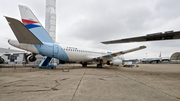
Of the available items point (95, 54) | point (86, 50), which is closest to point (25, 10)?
point (86, 50)

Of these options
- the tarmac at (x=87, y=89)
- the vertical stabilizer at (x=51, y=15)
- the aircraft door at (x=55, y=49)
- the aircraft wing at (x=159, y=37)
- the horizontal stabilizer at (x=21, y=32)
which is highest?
the vertical stabilizer at (x=51, y=15)

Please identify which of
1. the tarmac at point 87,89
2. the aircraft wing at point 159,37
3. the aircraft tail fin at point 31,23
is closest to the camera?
the tarmac at point 87,89

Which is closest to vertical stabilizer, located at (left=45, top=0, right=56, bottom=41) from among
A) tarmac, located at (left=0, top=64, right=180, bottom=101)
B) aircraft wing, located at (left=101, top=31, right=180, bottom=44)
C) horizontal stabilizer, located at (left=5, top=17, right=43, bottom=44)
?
horizontal stabilizer, located at (left=5, top=17, right=43, bottom=44)

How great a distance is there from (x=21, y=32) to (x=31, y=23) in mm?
3145

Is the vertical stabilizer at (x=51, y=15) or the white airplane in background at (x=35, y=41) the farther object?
the vertical stabilizer at (x=51, y=15)

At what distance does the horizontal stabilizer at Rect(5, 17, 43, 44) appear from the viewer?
730 cm

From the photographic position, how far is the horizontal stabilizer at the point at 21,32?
24.0 feet

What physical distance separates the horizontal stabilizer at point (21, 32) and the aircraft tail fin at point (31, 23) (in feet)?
5.60

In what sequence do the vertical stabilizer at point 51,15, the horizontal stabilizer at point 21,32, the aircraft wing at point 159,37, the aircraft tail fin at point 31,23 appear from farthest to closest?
the vertical stabilizer at point 51,15 → the aircraft tail fin at point 31,23 → the aircraft wing at point 159,37 → the horizontal stabilizer at point 21,32

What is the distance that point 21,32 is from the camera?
8633 mm

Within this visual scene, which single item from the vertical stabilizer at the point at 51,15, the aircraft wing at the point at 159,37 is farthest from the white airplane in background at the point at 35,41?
the vertical stabilizer at the point at 51,15

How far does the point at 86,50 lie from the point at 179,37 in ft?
37.2

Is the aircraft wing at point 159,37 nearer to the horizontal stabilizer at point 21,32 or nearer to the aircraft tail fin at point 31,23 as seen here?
the horizontal stabilizer at point 21,32

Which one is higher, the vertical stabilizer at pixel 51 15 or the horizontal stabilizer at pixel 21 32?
the vertical stabilizer at pixel 51 15
